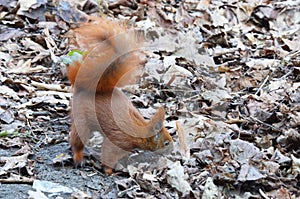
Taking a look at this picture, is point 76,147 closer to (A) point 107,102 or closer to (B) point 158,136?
(A) point 107,102

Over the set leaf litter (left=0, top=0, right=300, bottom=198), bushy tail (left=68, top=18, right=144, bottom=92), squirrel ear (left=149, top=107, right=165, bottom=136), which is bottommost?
leaf litter (left=0, top=0, right=300, bottom=198)

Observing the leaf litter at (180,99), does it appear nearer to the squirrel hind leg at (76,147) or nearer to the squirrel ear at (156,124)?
the squirrel hind leg at (76,147)

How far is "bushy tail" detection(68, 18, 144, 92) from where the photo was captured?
3590 mm

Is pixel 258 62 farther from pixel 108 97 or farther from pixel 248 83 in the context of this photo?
pixel 108 97

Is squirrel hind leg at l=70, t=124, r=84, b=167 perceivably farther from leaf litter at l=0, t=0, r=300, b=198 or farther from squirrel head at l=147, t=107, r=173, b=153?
squirrel head at l=147, t=107, r=173, b=153

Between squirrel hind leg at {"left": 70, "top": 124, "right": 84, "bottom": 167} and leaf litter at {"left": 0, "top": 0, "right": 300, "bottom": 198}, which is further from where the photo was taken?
squirrel hind leg at {"left": 70, "top": 124, "right": 84, "bottom": 167}

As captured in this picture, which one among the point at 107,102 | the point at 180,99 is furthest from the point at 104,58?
the point at 180,99

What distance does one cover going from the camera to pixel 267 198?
329 cm

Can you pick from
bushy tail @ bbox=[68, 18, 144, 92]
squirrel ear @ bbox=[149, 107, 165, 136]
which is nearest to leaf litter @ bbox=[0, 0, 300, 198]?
squirrel ear @ bbox=[149, 107, 165, 136]

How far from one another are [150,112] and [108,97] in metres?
1.00

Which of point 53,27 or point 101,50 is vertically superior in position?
point 101,50

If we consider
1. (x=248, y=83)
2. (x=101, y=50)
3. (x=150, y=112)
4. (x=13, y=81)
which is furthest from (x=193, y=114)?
(x=13, y=81)

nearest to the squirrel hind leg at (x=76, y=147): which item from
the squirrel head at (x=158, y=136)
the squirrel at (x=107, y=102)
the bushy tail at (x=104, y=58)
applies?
the squirrel at (x=107, y=102)

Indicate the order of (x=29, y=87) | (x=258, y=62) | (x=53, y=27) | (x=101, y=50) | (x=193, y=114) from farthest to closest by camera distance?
(x=53, y=27) → (x=258, y=62) → (x=29, y=87) → (x=193, y=114) → (x=101, y=50)
